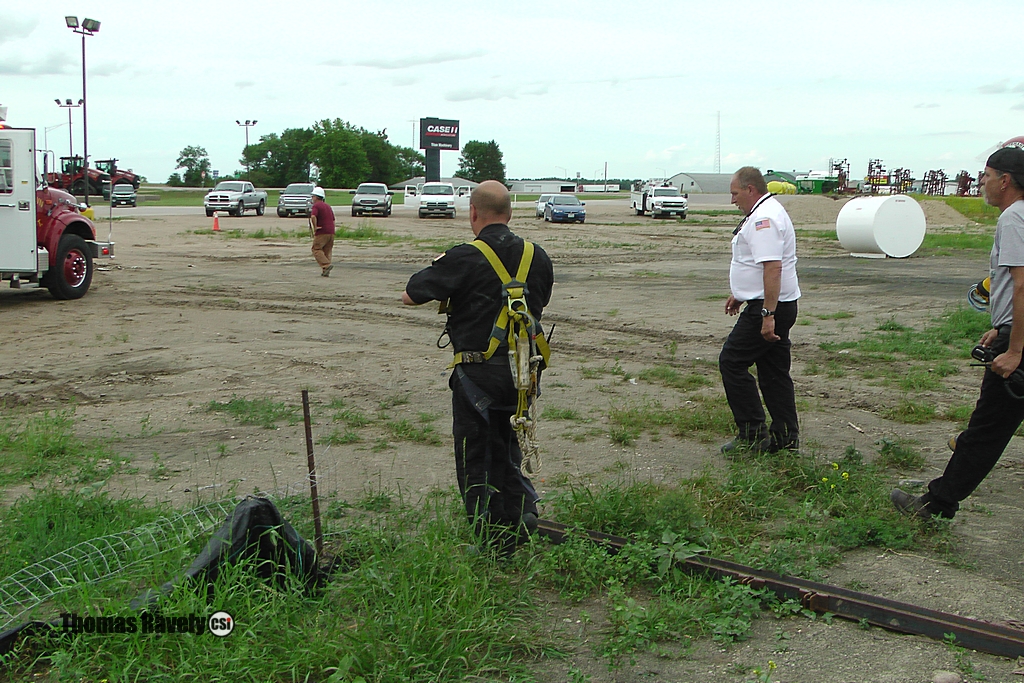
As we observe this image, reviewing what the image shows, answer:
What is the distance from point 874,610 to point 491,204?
2515 mm

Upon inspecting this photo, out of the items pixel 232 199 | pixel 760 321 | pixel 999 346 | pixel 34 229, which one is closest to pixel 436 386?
pixel 760 321

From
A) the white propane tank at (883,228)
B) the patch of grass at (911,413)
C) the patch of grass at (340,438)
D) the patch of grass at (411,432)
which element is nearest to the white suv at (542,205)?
the white propane tank at (883,228)

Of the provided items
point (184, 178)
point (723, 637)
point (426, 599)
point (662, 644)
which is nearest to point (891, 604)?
point (723, 637)

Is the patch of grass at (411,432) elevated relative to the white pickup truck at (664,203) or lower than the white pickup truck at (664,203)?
lower

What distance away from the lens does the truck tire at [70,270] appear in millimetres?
14656

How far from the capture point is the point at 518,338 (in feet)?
14.6

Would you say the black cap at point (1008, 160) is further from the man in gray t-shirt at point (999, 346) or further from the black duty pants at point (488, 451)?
the black duty pants at point (488, 451)

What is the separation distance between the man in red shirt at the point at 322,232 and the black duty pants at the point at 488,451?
1431 centimetres

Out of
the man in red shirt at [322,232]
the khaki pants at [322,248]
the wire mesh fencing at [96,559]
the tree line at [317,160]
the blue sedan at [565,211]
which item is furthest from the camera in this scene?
the tree line at [317,160]

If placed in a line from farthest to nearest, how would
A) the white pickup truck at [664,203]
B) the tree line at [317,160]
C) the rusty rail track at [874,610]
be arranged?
the tree line at [317,160] < the white pickup truck at [664,203] < the rusty rail track at [874,610]

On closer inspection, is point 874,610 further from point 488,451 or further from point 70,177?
point 70,177

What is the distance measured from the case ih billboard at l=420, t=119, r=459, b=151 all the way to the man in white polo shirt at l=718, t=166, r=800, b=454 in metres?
96.6

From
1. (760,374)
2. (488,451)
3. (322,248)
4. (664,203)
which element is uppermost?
(664,203)

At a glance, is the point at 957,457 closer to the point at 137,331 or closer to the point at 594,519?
the point at 594,519
